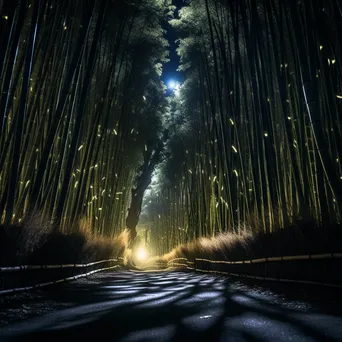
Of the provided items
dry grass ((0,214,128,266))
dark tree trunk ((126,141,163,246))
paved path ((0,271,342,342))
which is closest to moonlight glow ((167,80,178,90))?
dark tree trunk ((126,141,163,246))

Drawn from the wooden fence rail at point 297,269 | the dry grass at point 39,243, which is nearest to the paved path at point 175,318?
the wooden fence rail at point 297,269

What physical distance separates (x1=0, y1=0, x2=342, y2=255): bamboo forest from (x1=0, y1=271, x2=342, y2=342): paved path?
2.32 feet

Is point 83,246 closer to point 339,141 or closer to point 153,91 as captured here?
point 339,141

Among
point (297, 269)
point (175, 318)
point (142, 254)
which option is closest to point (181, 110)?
point (297, 269)

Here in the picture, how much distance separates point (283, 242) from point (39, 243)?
221 centimetres

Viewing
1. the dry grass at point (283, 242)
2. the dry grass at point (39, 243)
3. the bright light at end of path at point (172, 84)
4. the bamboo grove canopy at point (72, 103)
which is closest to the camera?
the dry grass at point (39, 243)

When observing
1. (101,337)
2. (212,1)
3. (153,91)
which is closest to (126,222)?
(153,91)

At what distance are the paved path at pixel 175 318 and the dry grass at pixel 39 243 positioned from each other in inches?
13.0

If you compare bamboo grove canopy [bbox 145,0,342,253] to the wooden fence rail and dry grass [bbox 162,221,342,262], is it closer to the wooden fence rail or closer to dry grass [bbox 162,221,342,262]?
dry grass [bbox 162,221,342,262]

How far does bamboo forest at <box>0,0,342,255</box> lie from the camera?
2938mm

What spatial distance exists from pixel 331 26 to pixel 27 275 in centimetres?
350

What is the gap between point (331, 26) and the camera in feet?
10.8

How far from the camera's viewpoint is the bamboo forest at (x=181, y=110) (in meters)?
2.94

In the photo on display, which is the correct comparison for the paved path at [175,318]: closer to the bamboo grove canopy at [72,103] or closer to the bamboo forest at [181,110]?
the bamboo forest at [181,110]
